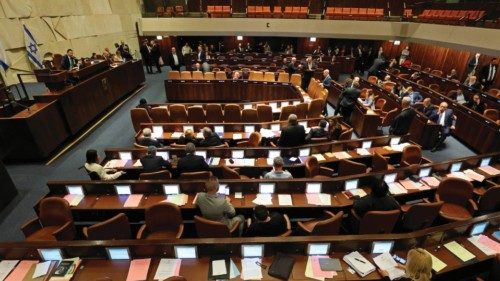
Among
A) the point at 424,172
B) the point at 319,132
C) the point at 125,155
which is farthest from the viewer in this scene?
the point at 319,132

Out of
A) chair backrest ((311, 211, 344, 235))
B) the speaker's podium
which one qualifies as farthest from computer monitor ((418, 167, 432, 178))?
the speaker's podium

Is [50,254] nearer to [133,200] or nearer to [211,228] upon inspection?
[133,200]

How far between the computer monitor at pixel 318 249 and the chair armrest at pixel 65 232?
3.18 m


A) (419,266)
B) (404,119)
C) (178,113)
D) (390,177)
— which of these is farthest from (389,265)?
(178,113)

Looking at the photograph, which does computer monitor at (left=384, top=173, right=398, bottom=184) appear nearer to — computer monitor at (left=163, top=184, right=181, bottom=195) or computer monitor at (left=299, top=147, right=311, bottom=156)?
computer monitor at (left=299, top=147, right=311, bottom=156)

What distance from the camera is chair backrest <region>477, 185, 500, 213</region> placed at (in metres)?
4.09

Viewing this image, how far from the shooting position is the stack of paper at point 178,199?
13.9ft

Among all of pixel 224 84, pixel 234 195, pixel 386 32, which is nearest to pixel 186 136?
pixel 234 195

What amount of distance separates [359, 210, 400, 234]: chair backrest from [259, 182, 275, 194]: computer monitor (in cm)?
135

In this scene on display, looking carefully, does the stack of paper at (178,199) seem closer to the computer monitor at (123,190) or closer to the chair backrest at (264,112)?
the computer monitor at (123,190)

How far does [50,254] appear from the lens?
122 inches

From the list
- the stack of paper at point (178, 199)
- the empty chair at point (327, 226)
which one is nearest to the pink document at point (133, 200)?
the stack of paper at point (178, 199)

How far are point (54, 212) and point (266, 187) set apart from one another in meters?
3.02

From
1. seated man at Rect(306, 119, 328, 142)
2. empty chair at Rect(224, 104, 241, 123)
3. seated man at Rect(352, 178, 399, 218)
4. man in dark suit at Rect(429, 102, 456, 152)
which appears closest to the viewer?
seated man at Rect(352, 178, 399, 218)
